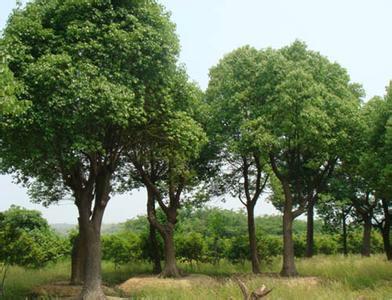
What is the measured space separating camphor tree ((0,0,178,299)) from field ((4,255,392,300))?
426 cm

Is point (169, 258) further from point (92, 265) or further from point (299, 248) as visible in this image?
point (299, 248)

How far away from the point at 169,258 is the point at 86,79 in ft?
46.6

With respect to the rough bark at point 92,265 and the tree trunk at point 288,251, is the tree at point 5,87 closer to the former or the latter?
the rough bark at point 92,265

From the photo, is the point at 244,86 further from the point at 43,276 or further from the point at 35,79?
the point at 43,276

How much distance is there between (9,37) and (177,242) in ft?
71.7

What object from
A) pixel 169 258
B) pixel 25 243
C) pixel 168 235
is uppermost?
pixel 168 235

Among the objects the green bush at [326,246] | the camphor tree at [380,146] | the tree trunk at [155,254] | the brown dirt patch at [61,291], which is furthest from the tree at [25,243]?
the green bush at [326,246]

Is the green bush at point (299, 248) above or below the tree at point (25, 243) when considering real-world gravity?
below

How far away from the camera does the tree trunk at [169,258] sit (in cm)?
2584

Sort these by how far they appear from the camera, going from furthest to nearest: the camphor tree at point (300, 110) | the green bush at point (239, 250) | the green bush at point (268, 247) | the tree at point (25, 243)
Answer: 1. the green bush at point (268, 247)
2. the green bush at point (239, 250)
3. the tree at point (25, 243)
4. the camphor tree at point (300, 110)

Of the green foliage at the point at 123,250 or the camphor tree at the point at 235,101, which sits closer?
the camphor tree at the point at 235,101

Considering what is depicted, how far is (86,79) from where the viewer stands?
49.9ft

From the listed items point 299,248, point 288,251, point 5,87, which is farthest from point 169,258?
point 299,248

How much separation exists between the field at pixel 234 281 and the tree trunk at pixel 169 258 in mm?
972
